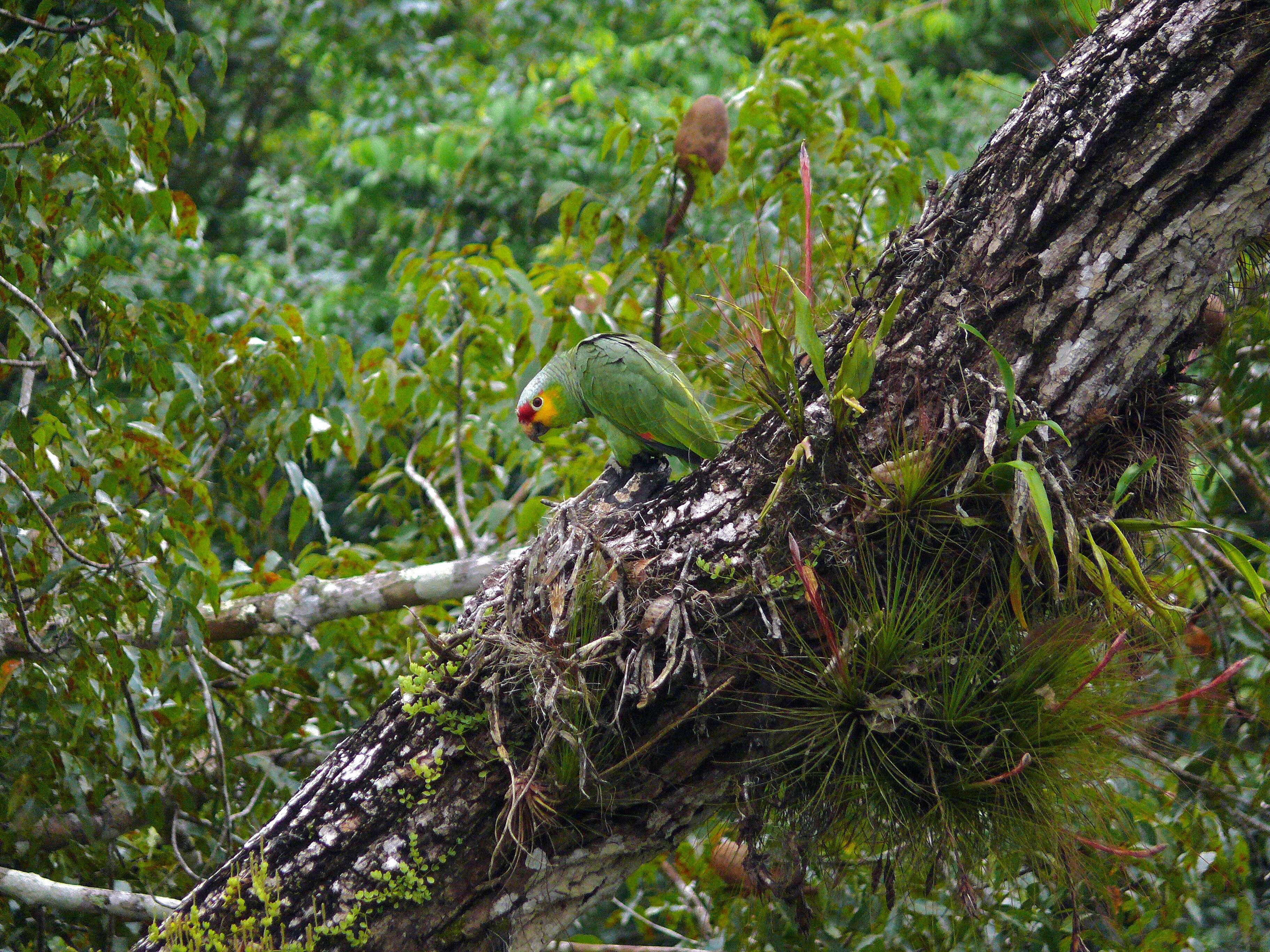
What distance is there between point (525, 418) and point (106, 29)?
157 cm

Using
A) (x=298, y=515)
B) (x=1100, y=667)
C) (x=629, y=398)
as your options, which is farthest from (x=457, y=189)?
(x=1100, y=667)

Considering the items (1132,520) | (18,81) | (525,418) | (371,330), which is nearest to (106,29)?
(18,81)

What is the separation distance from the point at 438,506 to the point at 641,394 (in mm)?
1439

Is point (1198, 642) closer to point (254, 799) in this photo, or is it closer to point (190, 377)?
point (254, 799)

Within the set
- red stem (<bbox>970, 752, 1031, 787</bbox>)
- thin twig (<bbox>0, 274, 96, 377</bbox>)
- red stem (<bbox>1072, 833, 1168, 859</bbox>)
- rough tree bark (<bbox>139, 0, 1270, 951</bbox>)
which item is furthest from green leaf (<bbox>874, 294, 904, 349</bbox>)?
thin twig (<bbox>0, 274, 96, 377</bbox>)

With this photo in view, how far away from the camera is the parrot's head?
9.63 ft

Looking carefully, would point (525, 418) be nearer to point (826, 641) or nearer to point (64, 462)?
point (64, 462)

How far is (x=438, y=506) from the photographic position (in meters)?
3.73

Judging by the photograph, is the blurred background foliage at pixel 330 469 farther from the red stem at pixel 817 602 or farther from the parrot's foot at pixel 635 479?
the red stem at pixel 817 602

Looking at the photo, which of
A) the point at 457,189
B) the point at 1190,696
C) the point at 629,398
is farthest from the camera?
the point at 457,189

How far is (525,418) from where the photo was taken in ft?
9.87

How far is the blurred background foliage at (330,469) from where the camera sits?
2234mm

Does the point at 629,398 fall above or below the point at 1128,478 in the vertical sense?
below

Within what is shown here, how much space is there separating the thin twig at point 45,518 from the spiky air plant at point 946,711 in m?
1.66
